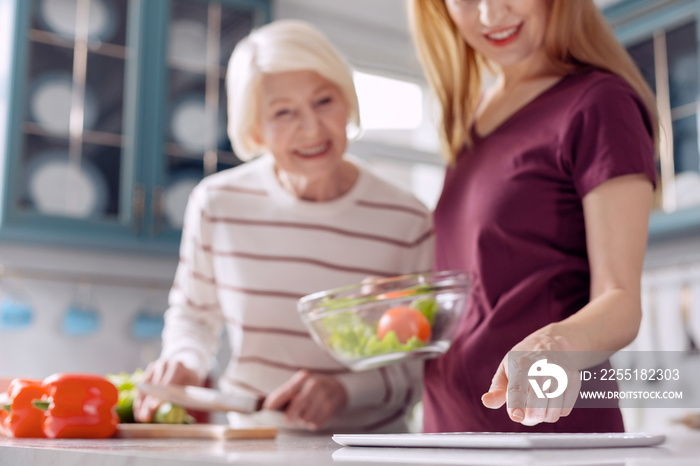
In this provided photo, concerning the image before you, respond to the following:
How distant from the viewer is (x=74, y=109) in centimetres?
276

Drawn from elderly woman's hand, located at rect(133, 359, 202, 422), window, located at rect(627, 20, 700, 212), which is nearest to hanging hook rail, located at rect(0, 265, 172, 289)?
elderly woman's hand, located at rect(133, 359, 202, 422)

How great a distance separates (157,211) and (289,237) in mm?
1523

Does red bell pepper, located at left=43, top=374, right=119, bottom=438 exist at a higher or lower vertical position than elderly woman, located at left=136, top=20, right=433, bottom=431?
lower

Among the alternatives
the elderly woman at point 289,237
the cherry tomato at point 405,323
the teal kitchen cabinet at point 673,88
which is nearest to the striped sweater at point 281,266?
the elderly woman at point 289,237

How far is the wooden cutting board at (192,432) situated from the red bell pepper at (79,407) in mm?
37

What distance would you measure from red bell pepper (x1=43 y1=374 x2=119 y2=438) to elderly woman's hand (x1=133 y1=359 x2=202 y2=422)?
0.11 metres

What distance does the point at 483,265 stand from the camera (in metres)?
1.03

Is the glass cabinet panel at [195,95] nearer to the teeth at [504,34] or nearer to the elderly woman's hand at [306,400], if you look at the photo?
the elderly woman's hand at [306,400]

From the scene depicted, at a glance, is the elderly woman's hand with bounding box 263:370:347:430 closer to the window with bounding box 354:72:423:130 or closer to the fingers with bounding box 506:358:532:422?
the fingers with bounding box 506:358:532:422

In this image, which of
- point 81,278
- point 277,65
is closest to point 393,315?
point 277,65

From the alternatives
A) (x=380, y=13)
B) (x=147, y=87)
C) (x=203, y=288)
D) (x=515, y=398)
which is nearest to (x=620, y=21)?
(x=380, y=13)

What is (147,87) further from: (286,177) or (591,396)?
(591,396)

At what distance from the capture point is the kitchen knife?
1.09 metres

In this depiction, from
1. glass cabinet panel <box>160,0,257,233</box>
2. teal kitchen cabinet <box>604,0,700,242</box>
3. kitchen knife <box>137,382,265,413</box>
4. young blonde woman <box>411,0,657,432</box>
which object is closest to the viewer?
young blonde woman <box>411,0,657,432</box>
